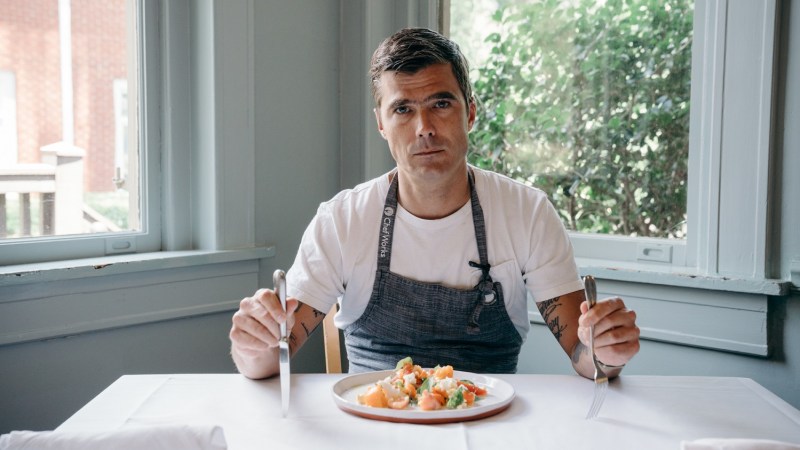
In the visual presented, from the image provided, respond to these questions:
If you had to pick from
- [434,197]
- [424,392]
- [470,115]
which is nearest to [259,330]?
[424,392]

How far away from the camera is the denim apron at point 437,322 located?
1.72 m

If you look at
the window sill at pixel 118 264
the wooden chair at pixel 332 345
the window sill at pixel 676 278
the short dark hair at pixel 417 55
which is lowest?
the wooden chair at pixel 332 345

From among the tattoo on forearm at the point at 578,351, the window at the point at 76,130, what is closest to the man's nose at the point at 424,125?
the tattoo on forearm at the point at 578,351

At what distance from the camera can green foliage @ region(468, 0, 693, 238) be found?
2291 mm

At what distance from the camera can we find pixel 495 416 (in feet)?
4.08

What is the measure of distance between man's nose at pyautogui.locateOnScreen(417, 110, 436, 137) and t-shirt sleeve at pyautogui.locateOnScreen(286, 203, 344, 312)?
0.30 m

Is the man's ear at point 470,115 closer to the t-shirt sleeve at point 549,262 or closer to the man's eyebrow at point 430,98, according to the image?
the man's eyebrow at point 430,98

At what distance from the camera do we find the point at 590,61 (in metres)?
2.46

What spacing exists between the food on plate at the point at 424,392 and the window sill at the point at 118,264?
1035mm

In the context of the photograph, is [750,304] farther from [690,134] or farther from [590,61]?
[590,61]

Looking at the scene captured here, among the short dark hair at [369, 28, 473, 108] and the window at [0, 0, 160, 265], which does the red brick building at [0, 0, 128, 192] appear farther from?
the short dark hair at [369, 28, 473, 108]

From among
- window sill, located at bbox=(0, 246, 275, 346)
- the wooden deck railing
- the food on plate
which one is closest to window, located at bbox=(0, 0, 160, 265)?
the wooden deck railing

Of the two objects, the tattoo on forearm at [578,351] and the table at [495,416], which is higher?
the tattoo on forearm at [578,351]

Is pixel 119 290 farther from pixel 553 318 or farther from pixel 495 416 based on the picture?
pixel 495 416
